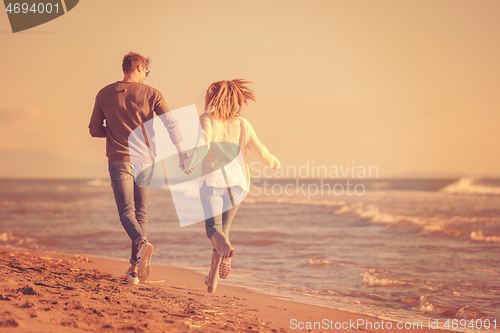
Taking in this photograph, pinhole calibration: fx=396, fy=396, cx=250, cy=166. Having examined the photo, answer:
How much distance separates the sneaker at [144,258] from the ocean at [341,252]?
1852 millimetres

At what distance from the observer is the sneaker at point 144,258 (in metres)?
3.14

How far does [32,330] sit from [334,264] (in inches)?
205

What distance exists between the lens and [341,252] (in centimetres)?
764

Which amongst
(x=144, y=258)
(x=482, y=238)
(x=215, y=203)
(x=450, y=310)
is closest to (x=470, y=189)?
(x=482, y=238)

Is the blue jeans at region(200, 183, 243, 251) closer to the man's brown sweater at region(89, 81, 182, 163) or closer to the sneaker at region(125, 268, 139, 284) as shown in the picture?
the man's brown sweater at region(89, 81, 182, 163)

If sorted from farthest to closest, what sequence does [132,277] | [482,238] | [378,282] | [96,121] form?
[482,238]
[378,282]
[132,277]
[96,121]

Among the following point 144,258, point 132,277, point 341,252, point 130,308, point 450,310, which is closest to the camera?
point 130,308

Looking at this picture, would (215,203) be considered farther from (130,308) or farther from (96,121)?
(96,121)

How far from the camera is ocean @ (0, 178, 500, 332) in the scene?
4727 mm

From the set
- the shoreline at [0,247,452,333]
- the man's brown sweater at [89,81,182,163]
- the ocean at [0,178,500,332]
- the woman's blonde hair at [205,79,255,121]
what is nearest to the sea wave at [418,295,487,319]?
the ocean at [0,178,500,332]

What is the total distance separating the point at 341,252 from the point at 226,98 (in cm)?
523

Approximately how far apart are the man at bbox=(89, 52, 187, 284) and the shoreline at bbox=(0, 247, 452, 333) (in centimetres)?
42

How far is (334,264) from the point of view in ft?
21.5

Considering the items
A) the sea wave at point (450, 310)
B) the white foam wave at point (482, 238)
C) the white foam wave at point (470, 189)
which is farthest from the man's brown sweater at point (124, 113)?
the white foam wave at point (470, 189)
